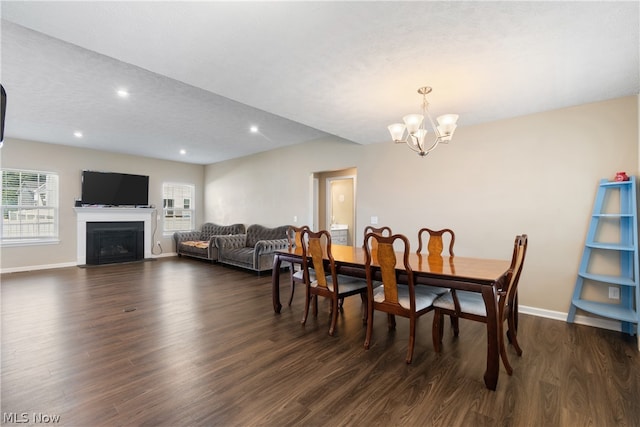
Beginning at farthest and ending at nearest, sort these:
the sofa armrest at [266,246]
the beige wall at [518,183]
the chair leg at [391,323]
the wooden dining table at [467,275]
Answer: the sofa armrest at [266,246] → the beige wall at [518,183] → the chair leg at [391,323] → the wooden dining table at [467,275]

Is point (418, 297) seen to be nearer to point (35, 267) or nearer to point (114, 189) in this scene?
point (114, 189)

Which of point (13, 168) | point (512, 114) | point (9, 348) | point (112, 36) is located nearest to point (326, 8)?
point (112, 36)

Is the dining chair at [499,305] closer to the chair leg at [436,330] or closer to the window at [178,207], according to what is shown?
the chair leg at [436,330]

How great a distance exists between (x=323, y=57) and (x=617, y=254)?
375 centimetres

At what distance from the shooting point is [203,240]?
816cm

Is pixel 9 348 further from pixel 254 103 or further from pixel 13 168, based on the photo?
pixel 13 168

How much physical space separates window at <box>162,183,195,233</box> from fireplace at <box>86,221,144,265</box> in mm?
771

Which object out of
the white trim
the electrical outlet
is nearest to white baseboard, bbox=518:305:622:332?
the electrical outlet

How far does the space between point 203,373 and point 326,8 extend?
2.67 meters

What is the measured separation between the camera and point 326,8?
5.77 ft

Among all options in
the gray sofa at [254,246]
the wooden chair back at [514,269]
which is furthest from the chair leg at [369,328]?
the gray sofa at [254,246]

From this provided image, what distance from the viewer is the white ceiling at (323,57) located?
179 cm

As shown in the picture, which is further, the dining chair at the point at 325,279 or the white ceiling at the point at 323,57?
the dining chair at the point at 325,279

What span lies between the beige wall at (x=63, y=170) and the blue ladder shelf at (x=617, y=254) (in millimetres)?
8782
